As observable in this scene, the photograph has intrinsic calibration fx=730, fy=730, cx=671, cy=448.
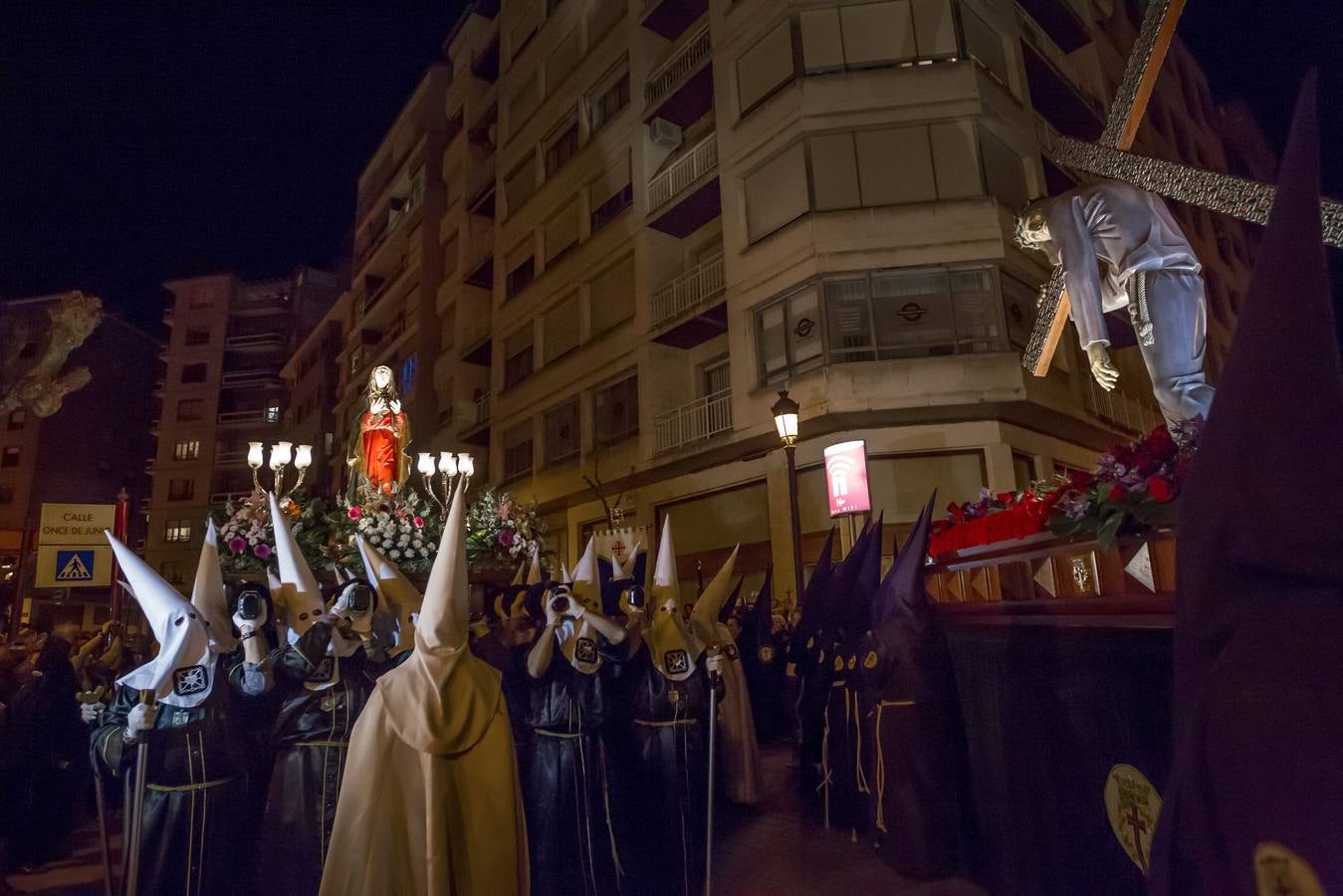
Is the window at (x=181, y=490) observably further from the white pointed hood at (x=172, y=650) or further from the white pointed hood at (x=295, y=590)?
the white pointed hood at (x=172, y=650)

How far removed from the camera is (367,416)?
32.8 ft

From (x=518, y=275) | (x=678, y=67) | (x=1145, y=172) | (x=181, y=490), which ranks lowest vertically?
(x=1145, y=172)

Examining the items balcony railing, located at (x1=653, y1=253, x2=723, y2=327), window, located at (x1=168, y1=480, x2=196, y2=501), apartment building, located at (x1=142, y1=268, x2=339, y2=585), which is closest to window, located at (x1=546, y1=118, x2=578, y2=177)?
balcony railing, located at (x1=653, y1=253, x2=723, y2=327)

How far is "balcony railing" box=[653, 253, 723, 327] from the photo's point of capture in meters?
17.4

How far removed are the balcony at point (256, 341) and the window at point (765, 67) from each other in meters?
41.0

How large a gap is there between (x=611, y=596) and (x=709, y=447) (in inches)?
391

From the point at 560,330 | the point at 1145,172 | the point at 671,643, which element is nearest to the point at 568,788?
the point at 671,643

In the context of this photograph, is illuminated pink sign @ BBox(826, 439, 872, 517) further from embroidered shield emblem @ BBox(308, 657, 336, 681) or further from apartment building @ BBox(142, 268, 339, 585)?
apartment building @ BBox(142, 268, 339, 585)

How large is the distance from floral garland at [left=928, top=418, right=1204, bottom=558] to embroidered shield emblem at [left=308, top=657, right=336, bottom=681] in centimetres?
419

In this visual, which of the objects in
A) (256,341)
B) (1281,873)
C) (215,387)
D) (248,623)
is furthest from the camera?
(256,341)

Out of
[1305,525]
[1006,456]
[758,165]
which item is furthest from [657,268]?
[1305,525]

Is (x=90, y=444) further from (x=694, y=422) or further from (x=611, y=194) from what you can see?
(x=694, y=422)

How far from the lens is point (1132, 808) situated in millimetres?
3566

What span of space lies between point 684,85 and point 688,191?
2.96 m
